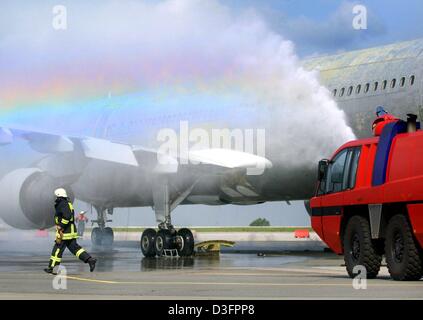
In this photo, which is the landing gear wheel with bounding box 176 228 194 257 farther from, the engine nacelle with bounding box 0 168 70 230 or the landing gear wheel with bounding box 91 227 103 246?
the landing gear wheel with bounding box 91 227 103 246

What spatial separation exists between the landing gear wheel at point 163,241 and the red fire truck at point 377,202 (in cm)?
1081

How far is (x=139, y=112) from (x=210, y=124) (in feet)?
14.2

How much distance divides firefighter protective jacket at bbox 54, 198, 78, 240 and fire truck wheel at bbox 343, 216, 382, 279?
18.3 feet

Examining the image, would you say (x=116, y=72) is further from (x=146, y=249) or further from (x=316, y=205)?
(x=316, y=205)

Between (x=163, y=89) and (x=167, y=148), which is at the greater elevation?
(x=163, y=89)

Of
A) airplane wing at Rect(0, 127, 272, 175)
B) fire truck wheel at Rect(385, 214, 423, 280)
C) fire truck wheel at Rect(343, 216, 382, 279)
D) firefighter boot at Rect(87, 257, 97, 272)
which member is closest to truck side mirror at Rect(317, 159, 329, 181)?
fire truck wheel at Rect(343, 216, 382, 279)

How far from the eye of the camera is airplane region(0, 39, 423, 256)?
24.5 m

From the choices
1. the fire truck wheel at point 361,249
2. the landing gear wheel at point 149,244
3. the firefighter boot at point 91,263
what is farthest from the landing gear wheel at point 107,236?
the fire truck wheel at point 361,249

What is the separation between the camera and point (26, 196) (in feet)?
98.3

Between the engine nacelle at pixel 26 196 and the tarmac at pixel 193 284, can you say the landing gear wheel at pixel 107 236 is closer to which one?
the engine nacelle at pixel 26 196

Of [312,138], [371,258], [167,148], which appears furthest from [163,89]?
[371,258]

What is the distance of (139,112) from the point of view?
1242 inches

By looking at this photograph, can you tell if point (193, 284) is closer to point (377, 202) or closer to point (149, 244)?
point (377, 202)

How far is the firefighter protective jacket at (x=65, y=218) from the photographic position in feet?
64.8
